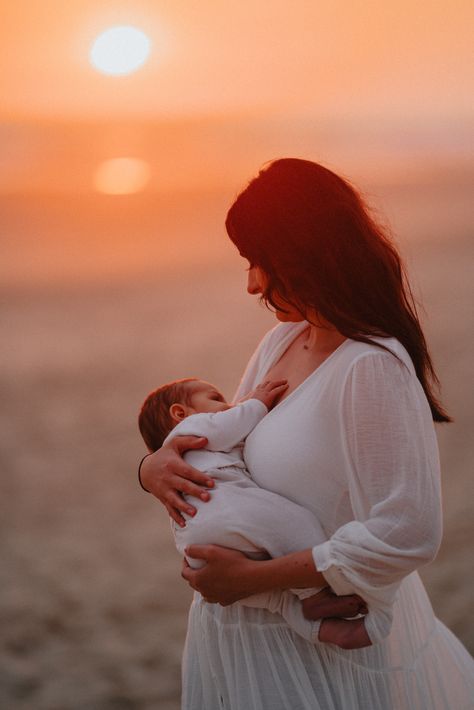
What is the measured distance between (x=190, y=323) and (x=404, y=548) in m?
5.71

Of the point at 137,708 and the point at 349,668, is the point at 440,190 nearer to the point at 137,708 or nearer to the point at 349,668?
the point at 137,708

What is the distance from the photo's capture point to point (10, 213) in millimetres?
9016

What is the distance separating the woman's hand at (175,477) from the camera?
143 cm

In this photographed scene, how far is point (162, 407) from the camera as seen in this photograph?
5.72 feet

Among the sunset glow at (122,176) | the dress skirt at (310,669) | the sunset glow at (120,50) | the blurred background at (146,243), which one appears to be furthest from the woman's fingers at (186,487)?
the sunset glow at (122,176)

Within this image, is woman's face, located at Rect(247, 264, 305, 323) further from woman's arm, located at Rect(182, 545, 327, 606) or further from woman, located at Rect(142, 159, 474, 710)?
woman's arm, located at Rect(182, 545, 327, 606)

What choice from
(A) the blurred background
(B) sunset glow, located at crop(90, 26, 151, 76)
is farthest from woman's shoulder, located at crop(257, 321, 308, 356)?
(B) sunset glow, located at crop(90, 26, 151, 76)

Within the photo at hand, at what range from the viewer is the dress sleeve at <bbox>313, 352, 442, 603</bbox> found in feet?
4.14

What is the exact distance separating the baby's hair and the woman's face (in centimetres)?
34

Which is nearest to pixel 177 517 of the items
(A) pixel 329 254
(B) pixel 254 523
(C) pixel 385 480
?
(B) pixel 254 523

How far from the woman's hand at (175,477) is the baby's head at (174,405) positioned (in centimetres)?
14

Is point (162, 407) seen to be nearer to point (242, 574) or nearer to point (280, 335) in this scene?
point (280, 335)

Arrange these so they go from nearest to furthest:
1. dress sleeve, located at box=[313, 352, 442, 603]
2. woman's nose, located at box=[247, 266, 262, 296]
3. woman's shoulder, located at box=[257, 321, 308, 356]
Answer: dress sleeve, located at box=[313, 352, 442, 603], woman's nose, located at box=[247, 266, 262, 296], woman's shoulder, located at box=[257, 321, 308, 356]

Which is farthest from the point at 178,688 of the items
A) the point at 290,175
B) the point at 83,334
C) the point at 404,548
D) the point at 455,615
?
the point at 83,334
